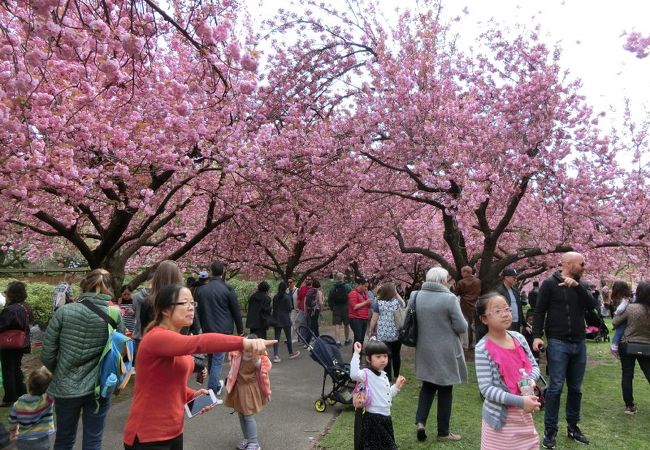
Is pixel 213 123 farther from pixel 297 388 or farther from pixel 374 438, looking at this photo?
pixel 374 438

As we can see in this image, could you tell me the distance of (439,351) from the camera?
5293mm

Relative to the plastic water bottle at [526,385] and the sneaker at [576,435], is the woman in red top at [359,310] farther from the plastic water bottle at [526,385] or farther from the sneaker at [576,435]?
the plastic water bottle at [526,385]

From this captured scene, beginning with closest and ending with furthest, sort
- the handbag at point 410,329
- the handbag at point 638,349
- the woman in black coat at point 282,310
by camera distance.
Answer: the handbag at point 410,329 → the handbag at point 638,349 → the woman in black coat at point 282,310

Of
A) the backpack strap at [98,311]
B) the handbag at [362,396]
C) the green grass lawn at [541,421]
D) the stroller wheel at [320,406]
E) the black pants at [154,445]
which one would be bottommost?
the stroller wheel at [320,406]

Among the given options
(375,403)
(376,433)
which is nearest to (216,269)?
(375,403)

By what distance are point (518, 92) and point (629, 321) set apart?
5.54 m

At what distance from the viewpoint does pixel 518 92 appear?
1018 centimetres

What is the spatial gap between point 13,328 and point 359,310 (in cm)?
601

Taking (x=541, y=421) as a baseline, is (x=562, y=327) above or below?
above

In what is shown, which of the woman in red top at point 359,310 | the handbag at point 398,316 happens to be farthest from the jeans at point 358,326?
the handbag at point 398,316

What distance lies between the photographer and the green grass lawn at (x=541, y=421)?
207 inches

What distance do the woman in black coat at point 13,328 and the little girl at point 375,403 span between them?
4974mm

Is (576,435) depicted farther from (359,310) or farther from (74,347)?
(359,310)

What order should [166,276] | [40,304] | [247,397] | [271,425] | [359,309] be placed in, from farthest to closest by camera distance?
[40,304] < [359,309] < [271,425] < [247,397] < [166,276]
